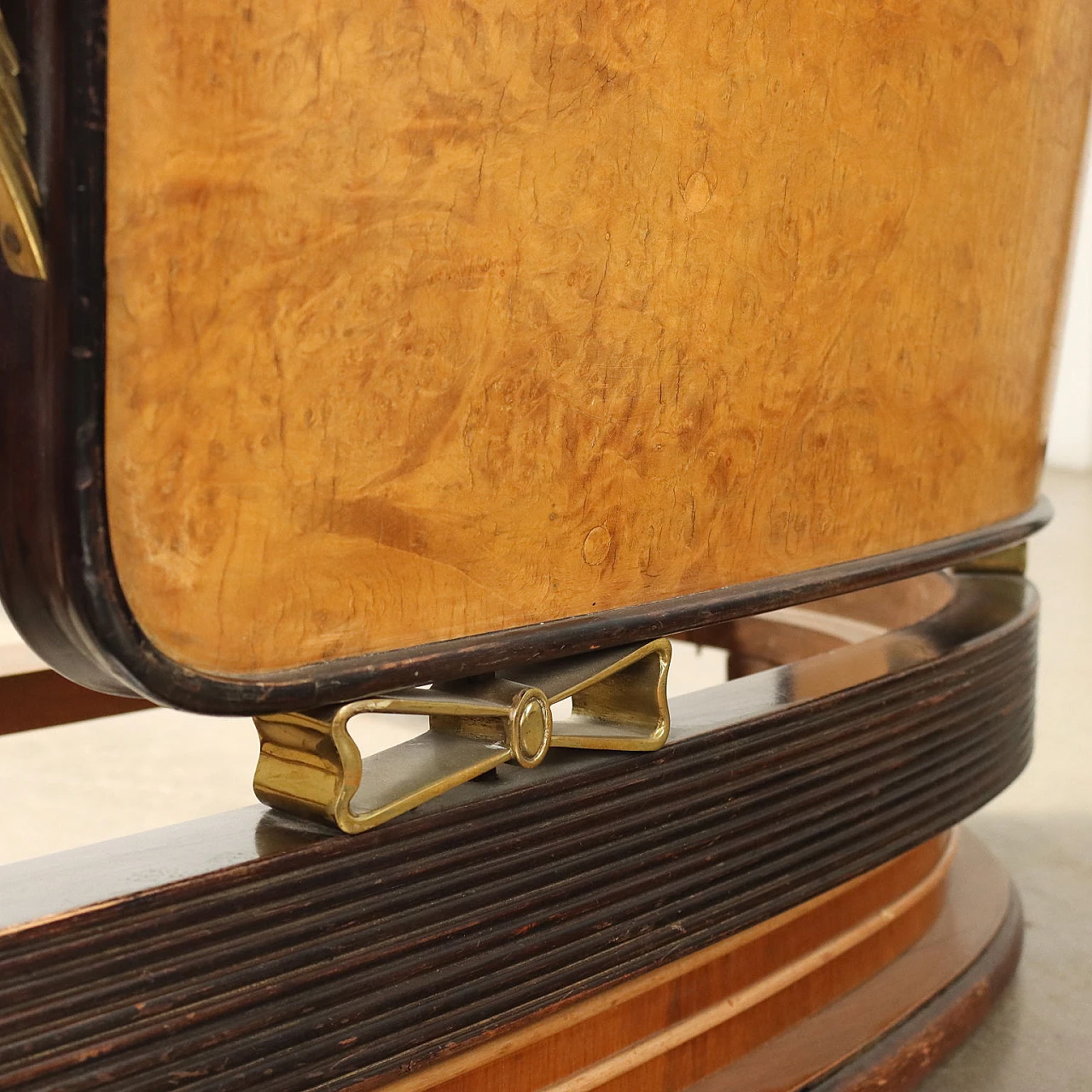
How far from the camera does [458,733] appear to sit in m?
1.07

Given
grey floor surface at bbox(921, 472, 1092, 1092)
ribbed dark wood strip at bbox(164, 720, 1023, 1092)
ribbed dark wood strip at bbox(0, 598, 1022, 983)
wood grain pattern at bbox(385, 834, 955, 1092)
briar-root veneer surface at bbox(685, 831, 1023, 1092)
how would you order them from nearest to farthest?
ribbed dark wood strip at bbox(0, 598, 1022, 983)
ribbed dark wood strip at bbox(164, 720, 1023, 1092)
wood grain pattern at bbox(385, 834, 955, 1092)
briar-root veneer surface at bbox(685, 831, 1023, 1092)
grey floor surface at bbox(921, 472, 1092, 1092)

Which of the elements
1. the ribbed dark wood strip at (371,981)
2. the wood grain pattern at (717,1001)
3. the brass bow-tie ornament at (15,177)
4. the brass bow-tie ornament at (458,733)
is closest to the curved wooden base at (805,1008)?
the wood grain pattern at (717,1001)

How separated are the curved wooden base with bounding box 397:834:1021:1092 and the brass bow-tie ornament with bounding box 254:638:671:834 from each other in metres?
0.28

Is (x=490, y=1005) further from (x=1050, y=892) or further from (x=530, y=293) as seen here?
(x=1050, y=892)

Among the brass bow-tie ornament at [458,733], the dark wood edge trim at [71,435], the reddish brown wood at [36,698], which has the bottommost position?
the reddish brown wood at [36,698]

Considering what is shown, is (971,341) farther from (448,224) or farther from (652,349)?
(448,224)

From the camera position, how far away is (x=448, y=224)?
2.90 ft

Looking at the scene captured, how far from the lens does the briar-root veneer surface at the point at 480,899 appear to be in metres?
0.82

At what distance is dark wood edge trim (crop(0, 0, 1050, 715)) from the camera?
0.68 meters

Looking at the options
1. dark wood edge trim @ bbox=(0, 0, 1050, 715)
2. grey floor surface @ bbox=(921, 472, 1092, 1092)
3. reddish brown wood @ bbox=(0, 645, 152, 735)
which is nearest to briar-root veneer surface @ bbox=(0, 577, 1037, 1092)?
dark wood edge trim @ bbox=(0, 0, 1050, 715)

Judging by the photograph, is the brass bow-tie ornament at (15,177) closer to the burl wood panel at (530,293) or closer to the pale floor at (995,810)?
the burl wood panel at (530,293)

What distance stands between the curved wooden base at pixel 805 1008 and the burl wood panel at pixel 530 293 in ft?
1.41

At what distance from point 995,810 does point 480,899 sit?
5.58ft

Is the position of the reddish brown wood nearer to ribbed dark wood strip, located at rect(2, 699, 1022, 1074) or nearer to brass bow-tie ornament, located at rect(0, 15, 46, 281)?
ribbed dark wood strip, located at rect(2, 699, 1022, 1074)
